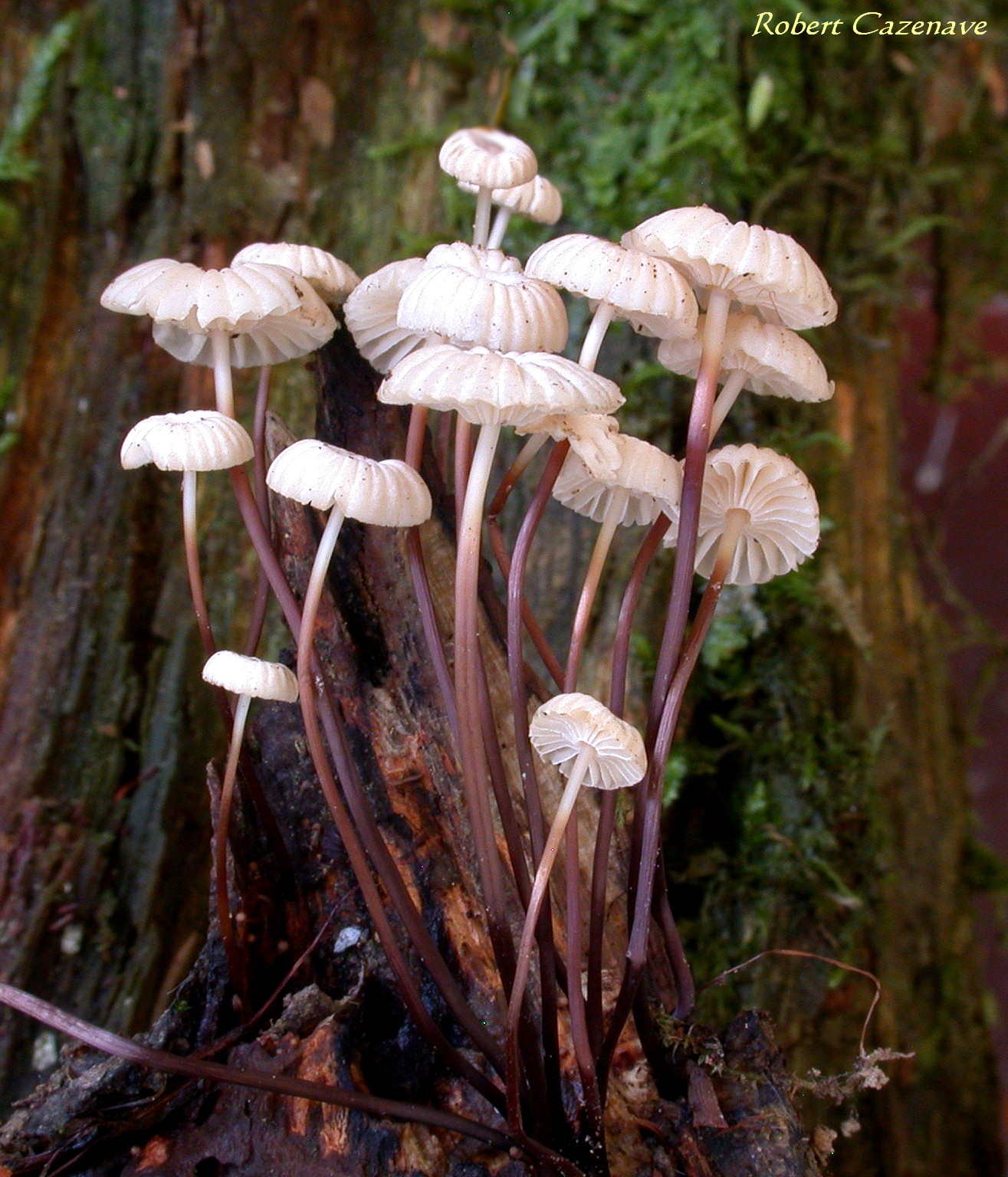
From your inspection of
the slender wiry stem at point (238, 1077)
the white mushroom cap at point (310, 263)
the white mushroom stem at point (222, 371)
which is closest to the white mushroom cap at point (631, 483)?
the white mushroom cap at point (310, 263)

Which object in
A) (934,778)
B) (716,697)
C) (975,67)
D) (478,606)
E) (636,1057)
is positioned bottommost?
(636,1057)

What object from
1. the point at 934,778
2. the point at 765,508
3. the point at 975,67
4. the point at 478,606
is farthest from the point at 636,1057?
the point at 975,67

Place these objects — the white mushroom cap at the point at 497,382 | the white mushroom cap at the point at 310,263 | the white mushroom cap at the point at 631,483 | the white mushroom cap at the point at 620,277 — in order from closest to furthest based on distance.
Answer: the white mushroom cap at the point at 497,382 → the white mushroom cap at the point at 620,277 → the white mushroom cap at the point at 631,483 → the white mushroom cap at the point at 310,263

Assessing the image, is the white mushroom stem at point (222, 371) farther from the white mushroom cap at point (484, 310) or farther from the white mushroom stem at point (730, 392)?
the white mushroom stem at point (730, 392)

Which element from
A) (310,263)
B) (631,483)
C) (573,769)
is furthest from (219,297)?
(573,769)

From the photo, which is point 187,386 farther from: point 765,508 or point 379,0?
point 765,508

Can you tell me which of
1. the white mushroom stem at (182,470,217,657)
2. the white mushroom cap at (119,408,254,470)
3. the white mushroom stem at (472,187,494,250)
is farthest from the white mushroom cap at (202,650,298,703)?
the white mushroom stem at (472,187,494,250)
